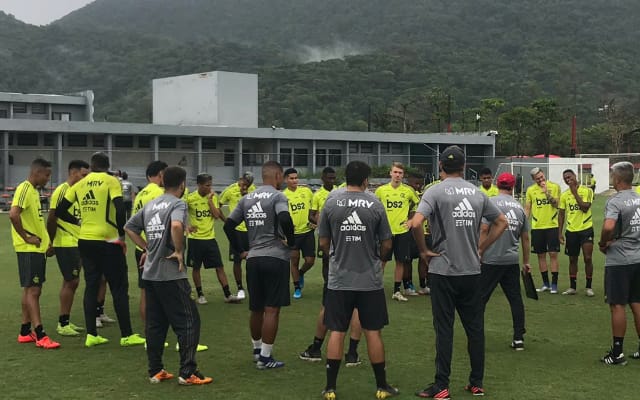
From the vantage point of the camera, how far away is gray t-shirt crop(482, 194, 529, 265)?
8117mm

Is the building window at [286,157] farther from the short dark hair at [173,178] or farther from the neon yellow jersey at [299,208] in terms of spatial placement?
the short dark hair at [173,178]

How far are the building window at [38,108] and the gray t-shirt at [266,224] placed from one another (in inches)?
1993

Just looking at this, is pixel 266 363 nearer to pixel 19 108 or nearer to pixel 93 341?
pixel 93 341

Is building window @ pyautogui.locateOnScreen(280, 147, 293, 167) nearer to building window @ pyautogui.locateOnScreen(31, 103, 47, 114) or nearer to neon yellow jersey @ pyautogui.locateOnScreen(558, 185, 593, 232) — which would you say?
building window @ pyautogui.locateOnScreen(31, 103, 47, 114)

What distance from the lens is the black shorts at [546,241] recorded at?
1193 cm

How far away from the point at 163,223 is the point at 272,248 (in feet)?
3.74

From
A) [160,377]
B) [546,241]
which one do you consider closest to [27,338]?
[160,377]

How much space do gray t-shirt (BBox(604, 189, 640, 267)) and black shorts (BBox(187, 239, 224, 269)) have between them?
18.8ft

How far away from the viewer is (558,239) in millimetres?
11914

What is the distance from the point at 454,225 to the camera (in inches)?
245

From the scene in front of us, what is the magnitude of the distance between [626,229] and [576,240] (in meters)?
4.32

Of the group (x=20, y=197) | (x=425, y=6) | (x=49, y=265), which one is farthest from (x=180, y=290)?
(x=425, y=6)

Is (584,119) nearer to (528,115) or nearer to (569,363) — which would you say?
(528,115)

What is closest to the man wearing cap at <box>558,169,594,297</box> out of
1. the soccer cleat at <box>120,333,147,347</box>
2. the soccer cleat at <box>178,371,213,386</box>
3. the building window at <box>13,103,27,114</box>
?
the soccer cleat at <box>120,333,147,347</box>
